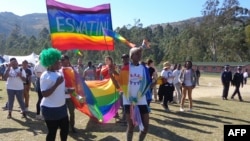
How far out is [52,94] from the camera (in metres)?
5.50

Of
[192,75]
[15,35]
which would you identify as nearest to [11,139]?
[192,75]

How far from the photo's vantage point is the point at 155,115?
11828 millimetres

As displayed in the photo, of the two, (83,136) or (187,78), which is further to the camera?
(187,78)

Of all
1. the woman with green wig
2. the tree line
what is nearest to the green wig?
the woman with green wig

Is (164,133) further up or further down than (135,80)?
further down

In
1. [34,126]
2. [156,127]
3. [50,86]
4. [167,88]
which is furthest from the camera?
[167,88]

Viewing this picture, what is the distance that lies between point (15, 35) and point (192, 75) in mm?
163586

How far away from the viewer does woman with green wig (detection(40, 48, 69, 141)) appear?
5465 millimetres

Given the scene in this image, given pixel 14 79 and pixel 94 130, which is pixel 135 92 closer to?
pixel 94 130

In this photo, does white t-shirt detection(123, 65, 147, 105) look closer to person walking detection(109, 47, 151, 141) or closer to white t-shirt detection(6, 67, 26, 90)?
person walking detection(109, 47, 151, 141)

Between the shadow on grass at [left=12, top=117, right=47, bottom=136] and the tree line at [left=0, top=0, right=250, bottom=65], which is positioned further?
the tree line at [left=0, top=0, right=250, bottom=65]

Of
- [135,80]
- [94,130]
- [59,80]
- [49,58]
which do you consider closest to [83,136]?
[94,130]

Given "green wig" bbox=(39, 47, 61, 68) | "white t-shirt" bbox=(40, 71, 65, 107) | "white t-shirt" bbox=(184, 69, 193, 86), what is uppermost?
"green wig" bbox=(39, 47, 61, 68)

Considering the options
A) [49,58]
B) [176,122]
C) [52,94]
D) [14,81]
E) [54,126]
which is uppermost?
[49,58]
